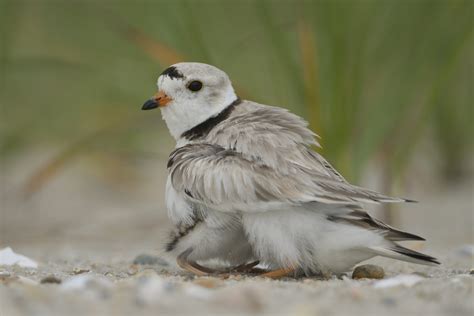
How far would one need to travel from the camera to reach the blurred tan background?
5637mm

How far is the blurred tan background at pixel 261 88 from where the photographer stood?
5637 mm

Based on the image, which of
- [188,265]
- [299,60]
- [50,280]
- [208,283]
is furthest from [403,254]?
[299,60]

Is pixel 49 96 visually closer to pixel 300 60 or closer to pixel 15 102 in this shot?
pixel 15 102

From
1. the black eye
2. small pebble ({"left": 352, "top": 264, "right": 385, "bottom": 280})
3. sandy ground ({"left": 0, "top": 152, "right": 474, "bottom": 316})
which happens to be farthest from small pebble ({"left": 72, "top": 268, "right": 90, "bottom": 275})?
small pebble ({"left": 352, "top": 264, "right": 385, "bottom": 280})

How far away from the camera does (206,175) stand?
3.69m

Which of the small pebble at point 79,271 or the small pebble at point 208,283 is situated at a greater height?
the small pebble at point 79,271

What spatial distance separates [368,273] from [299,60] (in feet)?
7.69

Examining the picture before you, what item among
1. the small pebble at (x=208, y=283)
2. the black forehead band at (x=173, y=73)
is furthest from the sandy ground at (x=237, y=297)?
the black forehead band at (x=173, y=73)

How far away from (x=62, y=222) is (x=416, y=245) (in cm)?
349

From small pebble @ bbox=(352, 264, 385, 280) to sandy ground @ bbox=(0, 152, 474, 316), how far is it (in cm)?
12

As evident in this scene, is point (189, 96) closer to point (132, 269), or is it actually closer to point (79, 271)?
point (132, 269)

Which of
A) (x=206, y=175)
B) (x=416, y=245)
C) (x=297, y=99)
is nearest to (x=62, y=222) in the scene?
(x=297, y=99)

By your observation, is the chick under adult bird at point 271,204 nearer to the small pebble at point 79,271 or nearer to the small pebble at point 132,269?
the small pebble at point 132,269

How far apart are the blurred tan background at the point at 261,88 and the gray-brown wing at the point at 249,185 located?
64.2 inches
